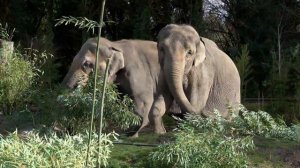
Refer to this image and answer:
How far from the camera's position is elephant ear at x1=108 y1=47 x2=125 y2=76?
8.02 metres

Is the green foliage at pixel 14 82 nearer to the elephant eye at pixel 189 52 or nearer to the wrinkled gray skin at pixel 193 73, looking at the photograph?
the wrinkled gray skin at pixel 193 73

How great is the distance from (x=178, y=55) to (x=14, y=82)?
192cm

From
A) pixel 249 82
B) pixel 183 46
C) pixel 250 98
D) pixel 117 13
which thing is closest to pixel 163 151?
pixel 183 46

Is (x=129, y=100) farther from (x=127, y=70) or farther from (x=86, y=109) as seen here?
(x=127, y=70)

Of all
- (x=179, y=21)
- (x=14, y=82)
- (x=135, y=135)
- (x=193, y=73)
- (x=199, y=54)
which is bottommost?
(x=135, y=135)

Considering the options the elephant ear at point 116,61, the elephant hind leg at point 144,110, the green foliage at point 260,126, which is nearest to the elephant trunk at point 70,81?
the elephant ear at point 116,61

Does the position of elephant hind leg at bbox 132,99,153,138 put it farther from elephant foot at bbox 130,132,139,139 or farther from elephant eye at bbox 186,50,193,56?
Answer: elephant eye at bbox 186,50,193,56

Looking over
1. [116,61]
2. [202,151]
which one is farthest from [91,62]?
[202,151]

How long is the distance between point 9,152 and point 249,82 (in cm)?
1000

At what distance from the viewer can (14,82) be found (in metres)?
7.48

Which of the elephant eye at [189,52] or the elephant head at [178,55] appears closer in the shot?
the elephant head at [178,55]

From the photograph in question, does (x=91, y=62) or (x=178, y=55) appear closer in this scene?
(x=178, y=55)

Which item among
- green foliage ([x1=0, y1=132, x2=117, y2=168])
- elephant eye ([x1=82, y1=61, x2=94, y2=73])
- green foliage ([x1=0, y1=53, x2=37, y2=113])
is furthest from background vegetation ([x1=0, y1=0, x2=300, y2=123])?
green foliage ([x1=0, y1=132, x2=117, y2=168])

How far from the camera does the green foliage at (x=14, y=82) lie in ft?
24.6
